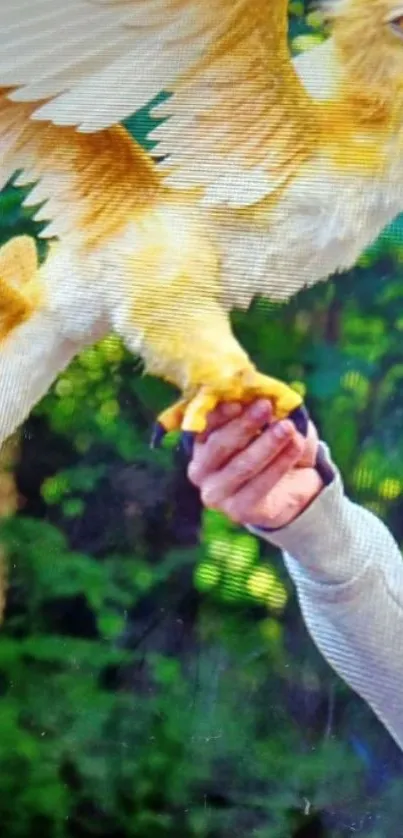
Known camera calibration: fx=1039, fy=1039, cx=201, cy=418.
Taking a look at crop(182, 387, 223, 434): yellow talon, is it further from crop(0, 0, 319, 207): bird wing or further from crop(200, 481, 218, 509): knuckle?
crop(0, 0, 319, 207): bird wing

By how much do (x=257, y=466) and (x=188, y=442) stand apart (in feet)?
0.23

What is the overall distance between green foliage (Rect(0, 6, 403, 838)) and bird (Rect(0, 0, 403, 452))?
0.08 ft

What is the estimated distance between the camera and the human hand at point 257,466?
890 mm

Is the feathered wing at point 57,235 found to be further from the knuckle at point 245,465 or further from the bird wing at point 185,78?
the knuckle at point 245,465

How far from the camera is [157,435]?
94 cm

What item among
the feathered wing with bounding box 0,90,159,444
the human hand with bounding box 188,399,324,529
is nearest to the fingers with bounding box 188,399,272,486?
the human hand with bounding box 188,399,324,529

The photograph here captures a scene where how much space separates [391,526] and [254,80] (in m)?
0.43

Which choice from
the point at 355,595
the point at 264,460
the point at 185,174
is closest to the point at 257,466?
the point at 264,460

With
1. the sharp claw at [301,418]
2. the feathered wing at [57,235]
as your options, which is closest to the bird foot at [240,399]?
the sharp claw at [301,418]

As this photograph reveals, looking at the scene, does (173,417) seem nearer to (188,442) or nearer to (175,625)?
(188,442)

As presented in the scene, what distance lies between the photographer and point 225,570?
0.90 metres

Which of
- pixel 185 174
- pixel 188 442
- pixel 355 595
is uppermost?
pixel 185 174

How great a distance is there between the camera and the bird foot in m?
0.90

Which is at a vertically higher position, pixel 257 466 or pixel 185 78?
pixel 185 78
